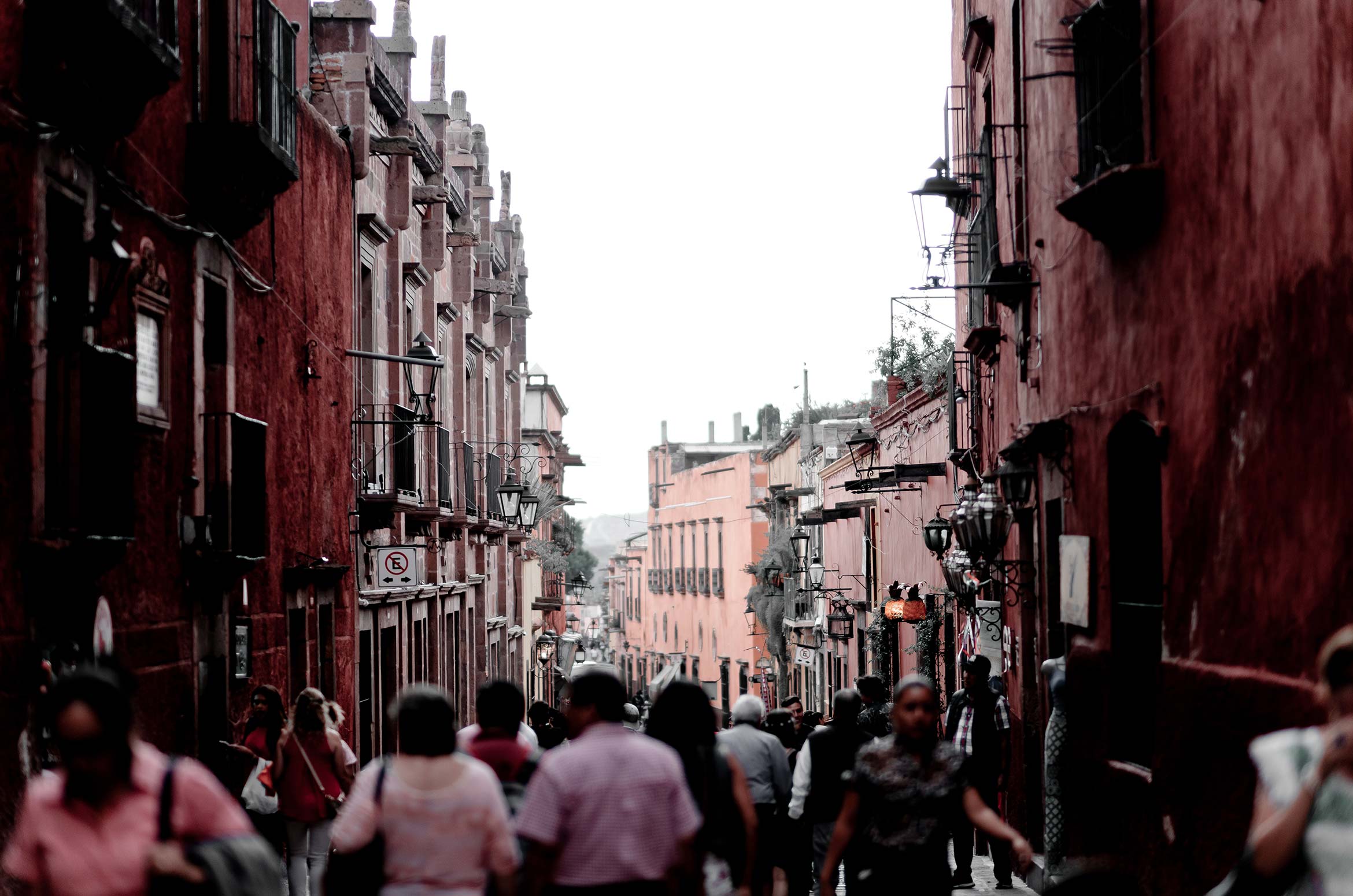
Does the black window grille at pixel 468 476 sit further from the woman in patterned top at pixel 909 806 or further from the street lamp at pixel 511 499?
the woman in patterned top at pixel 909 806

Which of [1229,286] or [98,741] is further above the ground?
[1229,286]

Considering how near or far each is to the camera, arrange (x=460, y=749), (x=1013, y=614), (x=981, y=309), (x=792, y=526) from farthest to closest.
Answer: (x=792, y=526) → (x=981, y=309) → (x=1013, y=614) → (x=460, y=749)

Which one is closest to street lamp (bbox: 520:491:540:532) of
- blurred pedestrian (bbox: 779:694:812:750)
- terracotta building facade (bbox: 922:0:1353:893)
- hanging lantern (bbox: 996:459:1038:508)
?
blurred pedestrian (bbox: 779:694:812:750)

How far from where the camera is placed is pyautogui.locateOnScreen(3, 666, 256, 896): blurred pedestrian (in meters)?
4.81

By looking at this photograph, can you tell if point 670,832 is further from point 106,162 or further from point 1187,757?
point 106,162

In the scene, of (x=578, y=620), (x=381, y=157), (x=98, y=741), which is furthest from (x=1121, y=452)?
(x=578, y=620)

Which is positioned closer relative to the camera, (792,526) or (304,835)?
(304,835)

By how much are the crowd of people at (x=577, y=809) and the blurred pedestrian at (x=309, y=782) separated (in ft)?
8.30

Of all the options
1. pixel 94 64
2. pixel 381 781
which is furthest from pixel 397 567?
pixel 381 781

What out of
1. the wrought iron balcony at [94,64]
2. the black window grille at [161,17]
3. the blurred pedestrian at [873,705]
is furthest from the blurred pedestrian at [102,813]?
the blurred pedestrian at [873,705]

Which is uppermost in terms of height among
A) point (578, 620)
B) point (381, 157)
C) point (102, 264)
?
point (381, 157)

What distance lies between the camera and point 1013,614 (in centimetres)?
1694

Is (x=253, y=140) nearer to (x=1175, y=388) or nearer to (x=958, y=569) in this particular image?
(x=1175, y=388)

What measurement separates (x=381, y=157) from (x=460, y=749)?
1561 cm
